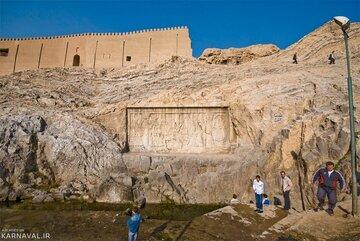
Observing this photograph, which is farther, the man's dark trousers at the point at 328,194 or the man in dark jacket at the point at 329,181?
the man's dark trousers at the point at 328,194

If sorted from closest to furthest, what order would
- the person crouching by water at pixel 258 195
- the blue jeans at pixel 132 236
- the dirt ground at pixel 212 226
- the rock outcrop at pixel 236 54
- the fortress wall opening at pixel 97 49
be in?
the blue jeans at pixel 132 236, the dirt ground at pixel 212 226, the person crouching by water at pixel 258 195, the rock outcrop at pixel 236 54, the fortress wall opening at pixel 97 49

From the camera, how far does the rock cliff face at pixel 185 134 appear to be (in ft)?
66.0

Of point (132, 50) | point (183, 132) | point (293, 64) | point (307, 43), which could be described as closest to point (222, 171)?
point (183, 132)

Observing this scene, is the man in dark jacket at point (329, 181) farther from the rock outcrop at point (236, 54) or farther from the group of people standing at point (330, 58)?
the rock outcrop at point (236, 54)

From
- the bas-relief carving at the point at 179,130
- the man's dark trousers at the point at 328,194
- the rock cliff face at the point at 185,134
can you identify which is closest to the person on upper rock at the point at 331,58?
the rock cliff face at the point at 185,134

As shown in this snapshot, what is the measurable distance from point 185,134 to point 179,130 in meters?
0.48

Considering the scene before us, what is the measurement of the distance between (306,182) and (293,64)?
10.7m

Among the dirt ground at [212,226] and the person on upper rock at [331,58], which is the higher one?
the person on upper rock at [331,58]

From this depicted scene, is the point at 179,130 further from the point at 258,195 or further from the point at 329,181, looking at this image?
the point at 329,181

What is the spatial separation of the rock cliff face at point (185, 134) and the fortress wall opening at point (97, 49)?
8.60 metres

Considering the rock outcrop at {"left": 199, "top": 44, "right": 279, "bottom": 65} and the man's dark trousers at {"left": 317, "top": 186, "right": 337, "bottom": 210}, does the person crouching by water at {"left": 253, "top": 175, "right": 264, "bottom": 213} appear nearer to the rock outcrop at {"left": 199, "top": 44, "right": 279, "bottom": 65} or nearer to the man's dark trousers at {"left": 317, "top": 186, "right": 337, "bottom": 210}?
the man's dark trousers at {"left": 317, "top": 186, "right": 337, "bottom": 210}

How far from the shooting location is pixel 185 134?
25.1m

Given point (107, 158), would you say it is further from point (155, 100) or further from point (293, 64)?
point (293, 64)

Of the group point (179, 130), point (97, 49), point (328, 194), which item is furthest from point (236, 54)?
point (328, 194)
